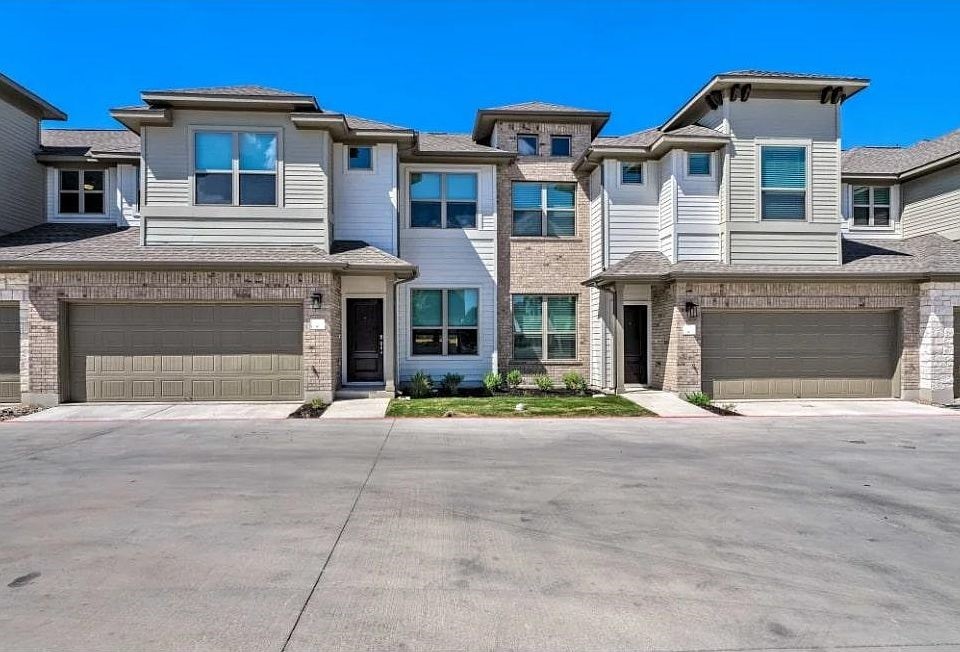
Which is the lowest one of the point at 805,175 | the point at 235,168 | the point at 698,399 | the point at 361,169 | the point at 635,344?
the point at 698,399

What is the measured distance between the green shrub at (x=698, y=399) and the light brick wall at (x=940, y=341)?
19.2 ft

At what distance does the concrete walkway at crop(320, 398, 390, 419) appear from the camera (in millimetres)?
12734

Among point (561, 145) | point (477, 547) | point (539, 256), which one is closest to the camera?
point (477, 547)

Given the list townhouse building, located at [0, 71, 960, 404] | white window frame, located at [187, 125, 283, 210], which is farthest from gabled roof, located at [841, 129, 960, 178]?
white window frame, located at [187, 125, 283, 210]

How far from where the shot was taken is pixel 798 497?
687 centimetres

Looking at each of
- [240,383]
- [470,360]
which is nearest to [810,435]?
[470,360]

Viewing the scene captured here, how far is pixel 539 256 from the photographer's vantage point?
18.0m

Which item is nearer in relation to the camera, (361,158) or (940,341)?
(940,341)

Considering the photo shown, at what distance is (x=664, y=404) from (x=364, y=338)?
8.14 m

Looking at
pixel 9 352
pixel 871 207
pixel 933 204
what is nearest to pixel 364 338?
pixel 9 352

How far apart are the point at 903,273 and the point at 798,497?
11.3 metres

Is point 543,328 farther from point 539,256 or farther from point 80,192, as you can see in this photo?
point 80,192

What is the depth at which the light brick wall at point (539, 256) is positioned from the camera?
1784 cm

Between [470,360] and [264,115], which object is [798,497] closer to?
[470,360]
